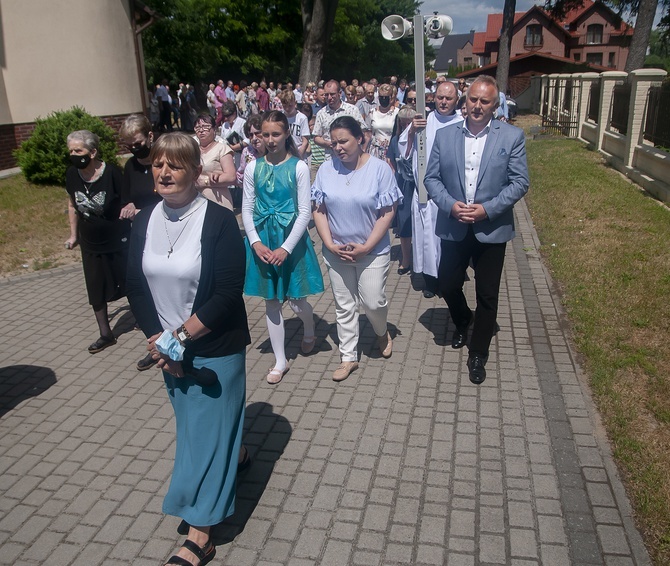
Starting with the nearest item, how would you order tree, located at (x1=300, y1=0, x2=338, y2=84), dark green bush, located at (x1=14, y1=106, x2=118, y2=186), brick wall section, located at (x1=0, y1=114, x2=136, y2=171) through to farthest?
dark green bush, located at (x1=14, y1=106, x2=118, y2=186) → brick wall section, located at (x1=0, y1=114, x2=136, y2=171) → tree, located at (x1=300, y1=0, x2=338, y2=84)

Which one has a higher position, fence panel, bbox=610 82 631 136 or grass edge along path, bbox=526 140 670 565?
fence panel, bbox=610 82 631 136

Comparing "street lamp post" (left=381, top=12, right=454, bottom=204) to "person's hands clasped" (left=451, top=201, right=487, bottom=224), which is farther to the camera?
"street lamp post" (left=381, top=12, right=454, bottom=204)

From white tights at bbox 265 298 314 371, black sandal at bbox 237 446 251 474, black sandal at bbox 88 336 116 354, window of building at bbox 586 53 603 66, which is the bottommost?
black sandal at bbox 88 336 116 354

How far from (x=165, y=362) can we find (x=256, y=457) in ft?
4.48

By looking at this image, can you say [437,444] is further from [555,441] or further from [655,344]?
[655,344]

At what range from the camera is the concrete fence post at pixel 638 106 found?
13443mm

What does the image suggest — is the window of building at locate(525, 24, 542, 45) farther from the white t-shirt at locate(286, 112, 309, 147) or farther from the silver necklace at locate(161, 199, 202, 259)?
the silver necklace at locate(161, 199, 202, 259)

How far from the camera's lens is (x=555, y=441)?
4219 mm

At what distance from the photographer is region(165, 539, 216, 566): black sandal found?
3197 millimetres

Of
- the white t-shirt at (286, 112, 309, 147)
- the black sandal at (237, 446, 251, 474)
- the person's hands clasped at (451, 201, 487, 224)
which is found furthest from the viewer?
the white t-shirt at (286, 112, 309, 147)

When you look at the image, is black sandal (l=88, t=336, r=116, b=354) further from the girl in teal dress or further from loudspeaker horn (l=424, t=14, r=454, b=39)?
loudspeaker horn (l=424, t=14, r=454, b=39)

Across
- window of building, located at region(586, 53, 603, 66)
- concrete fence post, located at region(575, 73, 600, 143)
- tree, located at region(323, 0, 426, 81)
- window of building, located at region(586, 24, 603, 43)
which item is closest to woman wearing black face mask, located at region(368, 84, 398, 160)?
concrete fence post, located at region(575, 73, 600, 143)

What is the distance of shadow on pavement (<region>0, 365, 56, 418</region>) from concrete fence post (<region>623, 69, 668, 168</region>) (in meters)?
12.2

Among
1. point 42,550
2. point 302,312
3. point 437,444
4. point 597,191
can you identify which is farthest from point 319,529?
point 597,191
